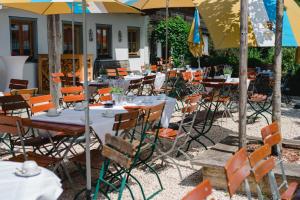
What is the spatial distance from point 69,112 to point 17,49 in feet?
27.0

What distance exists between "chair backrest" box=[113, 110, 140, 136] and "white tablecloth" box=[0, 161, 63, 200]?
57.7 inches

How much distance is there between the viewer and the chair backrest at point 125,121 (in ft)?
13.3

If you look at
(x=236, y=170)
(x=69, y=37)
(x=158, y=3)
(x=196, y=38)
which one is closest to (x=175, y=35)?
(x=69, y=37)

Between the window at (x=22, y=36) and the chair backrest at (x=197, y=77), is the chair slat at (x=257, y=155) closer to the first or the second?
the chair backrest at (x=197, y=77)

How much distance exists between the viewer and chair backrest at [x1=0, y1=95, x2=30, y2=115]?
17.7 feet

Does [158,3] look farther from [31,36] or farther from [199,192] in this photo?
[199,192]

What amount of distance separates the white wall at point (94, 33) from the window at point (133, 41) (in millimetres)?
176

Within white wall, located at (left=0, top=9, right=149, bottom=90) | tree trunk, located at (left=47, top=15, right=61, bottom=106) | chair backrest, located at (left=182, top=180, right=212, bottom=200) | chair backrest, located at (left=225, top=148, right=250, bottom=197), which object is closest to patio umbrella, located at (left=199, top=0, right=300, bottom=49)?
chair backrest, located at (left=225, top=148, right=250, bottom=197)

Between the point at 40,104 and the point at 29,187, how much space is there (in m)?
3.42

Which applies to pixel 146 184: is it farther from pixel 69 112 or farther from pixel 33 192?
pixel 33 192

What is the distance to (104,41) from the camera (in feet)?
55.3

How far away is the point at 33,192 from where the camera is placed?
2.32 metres

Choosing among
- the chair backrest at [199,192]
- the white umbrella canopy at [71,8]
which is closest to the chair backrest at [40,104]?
the white umbrella canopy at [71,8]

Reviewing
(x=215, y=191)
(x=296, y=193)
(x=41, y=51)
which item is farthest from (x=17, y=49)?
(x=296, y=193)
